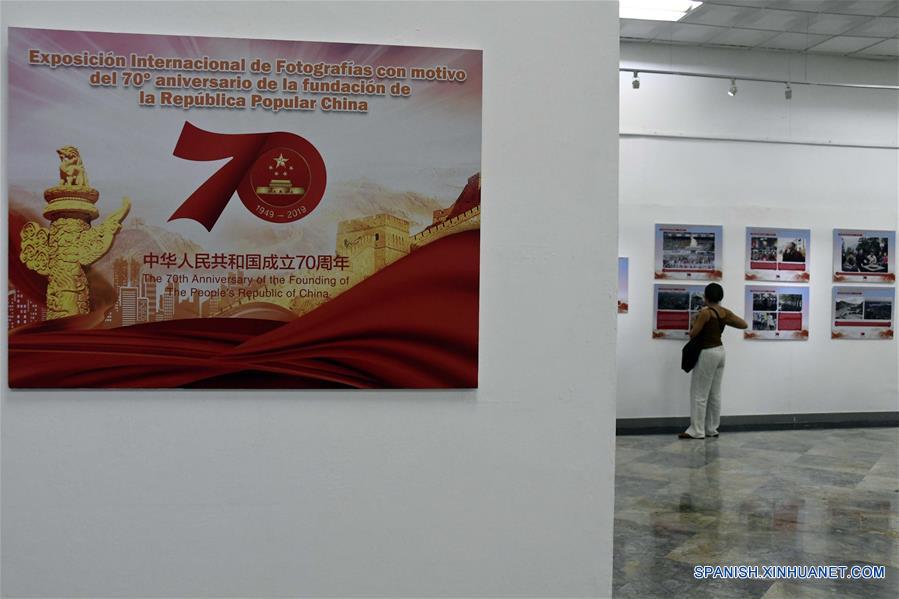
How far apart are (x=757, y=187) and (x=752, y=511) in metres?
5.74

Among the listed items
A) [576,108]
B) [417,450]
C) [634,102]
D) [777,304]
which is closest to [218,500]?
[417,450]

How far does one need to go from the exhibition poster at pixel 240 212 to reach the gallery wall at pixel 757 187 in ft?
24.5

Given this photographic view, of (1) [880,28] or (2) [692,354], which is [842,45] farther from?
(2) [692,354]

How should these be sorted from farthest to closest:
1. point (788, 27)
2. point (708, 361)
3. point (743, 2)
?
point (788, 27) < point (708, 361) < point (743, 2)

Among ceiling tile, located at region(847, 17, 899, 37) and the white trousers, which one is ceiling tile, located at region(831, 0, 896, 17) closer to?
ceiling tile, located at region(847, 17, 899, 37)

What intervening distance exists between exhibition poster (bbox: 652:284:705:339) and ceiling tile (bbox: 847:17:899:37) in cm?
402

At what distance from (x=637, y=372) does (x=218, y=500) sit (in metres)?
8.06

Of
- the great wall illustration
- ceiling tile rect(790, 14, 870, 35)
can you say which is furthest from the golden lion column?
ceiling tile rect(790, 14, 870, 35)

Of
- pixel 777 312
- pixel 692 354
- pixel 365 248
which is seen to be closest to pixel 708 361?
pixel 692 354

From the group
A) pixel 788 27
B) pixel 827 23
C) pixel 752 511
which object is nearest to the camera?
pixel 752 511

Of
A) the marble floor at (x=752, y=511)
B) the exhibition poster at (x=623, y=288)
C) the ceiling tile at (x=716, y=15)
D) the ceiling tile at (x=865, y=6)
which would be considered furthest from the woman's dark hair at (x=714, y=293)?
the ceiling tile at (x=865, y=6)

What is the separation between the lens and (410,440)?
122 inches

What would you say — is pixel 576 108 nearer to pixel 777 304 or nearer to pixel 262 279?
pixel 262 279

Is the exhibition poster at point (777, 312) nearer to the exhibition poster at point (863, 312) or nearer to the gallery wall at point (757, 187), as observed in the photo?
the gallery wall at point (757, 187)
